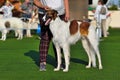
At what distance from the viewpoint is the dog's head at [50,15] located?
10.5 m

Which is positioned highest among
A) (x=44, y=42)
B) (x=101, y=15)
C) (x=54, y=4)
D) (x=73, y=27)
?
(x=54, y=4)

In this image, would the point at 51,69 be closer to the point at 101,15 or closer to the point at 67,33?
the point at 67,33

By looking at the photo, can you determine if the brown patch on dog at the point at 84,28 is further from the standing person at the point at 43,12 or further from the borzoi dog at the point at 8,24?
the borzoi dog at the point at 8,24

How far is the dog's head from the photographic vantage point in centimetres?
1055

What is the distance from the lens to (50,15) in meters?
10.5

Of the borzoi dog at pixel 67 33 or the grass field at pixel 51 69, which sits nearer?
the grass field at pixel 51 69

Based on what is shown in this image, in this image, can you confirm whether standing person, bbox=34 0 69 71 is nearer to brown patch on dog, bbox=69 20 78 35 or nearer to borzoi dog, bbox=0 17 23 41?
brown patch on dog, bbox=69 20 78 35

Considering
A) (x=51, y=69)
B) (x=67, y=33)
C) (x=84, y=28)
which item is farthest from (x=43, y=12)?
(x=51, y=69)

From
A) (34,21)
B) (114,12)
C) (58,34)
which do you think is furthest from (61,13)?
(114,12)

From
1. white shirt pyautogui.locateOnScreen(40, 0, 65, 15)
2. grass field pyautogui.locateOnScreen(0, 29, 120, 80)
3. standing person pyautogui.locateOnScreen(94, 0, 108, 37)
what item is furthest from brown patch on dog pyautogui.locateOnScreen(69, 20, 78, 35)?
standing person pyautogui.locateOnScreen(94, 0, 108, 37)

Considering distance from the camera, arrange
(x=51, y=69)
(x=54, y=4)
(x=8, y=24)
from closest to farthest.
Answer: (x=54, y=4) → (x=51, y=69) → (x=8, y=24)

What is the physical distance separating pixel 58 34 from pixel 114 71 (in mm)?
1505

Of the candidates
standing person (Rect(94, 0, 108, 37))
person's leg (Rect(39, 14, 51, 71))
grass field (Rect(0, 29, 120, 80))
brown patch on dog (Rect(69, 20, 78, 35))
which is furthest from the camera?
standing person (Rect(94, 0, 108, 37))

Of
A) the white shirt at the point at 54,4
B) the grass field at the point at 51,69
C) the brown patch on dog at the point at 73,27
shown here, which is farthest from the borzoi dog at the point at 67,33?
the grass field at the point at 51,69
